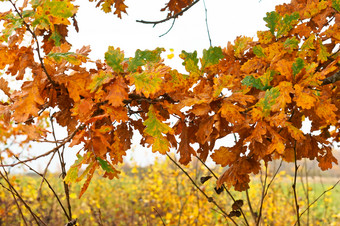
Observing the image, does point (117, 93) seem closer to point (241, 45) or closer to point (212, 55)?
point (212, 55)

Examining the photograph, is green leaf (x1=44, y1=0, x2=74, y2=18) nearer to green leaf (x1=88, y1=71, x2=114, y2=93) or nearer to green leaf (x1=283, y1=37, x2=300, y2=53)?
green leaf (x1=88, y1=71, x2=114, y2=93)

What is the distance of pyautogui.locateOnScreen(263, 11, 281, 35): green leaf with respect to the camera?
1340mm

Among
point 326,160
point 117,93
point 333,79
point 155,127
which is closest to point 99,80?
point 117,93

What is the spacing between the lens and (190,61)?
1.13 metres

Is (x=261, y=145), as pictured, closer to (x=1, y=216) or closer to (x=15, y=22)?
(x=15, y=22)

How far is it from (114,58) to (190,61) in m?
0.29

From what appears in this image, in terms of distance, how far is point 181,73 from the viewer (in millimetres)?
1159

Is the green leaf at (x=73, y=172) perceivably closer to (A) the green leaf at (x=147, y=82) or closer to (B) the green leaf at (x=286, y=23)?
(A) the green leaf at (x=147, y=82)

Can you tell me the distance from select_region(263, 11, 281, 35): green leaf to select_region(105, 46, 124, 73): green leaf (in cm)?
71

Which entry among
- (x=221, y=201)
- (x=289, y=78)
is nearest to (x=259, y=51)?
(x=289, y=78)

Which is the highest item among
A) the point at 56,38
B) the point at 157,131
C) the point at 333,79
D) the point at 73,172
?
the point at 56,38

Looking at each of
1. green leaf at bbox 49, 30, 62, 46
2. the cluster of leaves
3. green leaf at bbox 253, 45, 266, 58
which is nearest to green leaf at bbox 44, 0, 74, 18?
the cluster of leaves

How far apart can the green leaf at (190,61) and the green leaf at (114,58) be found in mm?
242

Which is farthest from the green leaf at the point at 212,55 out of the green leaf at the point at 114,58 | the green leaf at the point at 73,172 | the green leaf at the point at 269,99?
the green leaf at the point at 73,172
